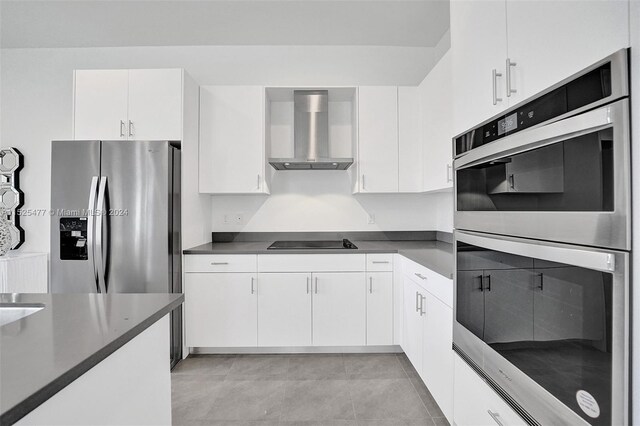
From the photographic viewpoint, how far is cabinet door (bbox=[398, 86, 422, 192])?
292 centimetres

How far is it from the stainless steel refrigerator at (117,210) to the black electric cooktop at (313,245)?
89 cm

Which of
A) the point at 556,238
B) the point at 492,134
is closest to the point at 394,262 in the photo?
the point at 492,134

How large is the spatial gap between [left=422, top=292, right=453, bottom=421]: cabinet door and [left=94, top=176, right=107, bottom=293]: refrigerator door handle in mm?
2271

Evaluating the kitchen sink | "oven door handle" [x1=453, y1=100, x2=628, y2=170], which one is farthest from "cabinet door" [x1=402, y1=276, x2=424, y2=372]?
the kitchen sink

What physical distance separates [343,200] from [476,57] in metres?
2.09

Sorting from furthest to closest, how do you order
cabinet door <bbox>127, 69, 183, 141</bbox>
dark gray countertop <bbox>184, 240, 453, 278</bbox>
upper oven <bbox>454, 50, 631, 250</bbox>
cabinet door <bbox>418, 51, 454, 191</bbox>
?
1. cabinet door <bbox>127, 69, 183, 141</bbox>
2. cabinet door <bbox>418, 51, 454, 191</bbox>
3. dark gray countertop <bbox>184, 240, 453, 278</bbox>
4. upper oven <bbox>454, 50, 631, 250</bbox>

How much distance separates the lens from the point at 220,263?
267 cm

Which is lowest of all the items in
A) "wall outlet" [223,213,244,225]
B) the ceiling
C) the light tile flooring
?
the light tile flooring

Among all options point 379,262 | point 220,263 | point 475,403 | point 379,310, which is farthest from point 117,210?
point 475,403

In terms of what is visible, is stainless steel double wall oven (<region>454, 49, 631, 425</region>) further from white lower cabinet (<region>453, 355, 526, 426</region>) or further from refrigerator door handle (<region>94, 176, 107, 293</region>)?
refrigerator door handle (<region>94, 176, 107, 293</region>)

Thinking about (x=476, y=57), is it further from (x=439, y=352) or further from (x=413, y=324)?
(x=413, y=324)

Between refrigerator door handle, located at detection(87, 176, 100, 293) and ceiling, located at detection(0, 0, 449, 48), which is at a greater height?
ceiling, located at detection(0, 0, 449, 48)

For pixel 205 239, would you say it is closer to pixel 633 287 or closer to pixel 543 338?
pixel 543 338

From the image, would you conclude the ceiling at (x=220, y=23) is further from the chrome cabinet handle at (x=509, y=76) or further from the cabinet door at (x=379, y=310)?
the cabinet door at (x=379, y=310)
